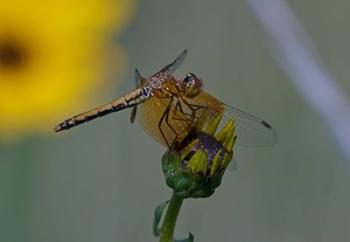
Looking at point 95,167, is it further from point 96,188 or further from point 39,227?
point 39,227

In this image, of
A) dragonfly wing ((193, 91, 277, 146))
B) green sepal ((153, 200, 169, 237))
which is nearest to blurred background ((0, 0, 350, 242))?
dragonfly wing ((193, 91, 277, 146))

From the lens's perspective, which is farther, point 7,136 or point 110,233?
point 110,233

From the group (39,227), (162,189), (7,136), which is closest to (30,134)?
(7,136)

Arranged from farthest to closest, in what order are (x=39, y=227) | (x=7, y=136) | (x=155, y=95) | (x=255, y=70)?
(x=255, y=70), (x=39, y=227), (x=7, y=136), (x=155, y=95)

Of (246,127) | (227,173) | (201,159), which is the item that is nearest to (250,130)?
(246,127)

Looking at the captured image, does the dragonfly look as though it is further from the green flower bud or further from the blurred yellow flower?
the blurred yellow flower

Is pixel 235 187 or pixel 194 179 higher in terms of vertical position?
pixel 235 187

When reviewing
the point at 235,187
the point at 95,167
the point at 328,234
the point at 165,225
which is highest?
the point at 95,167
